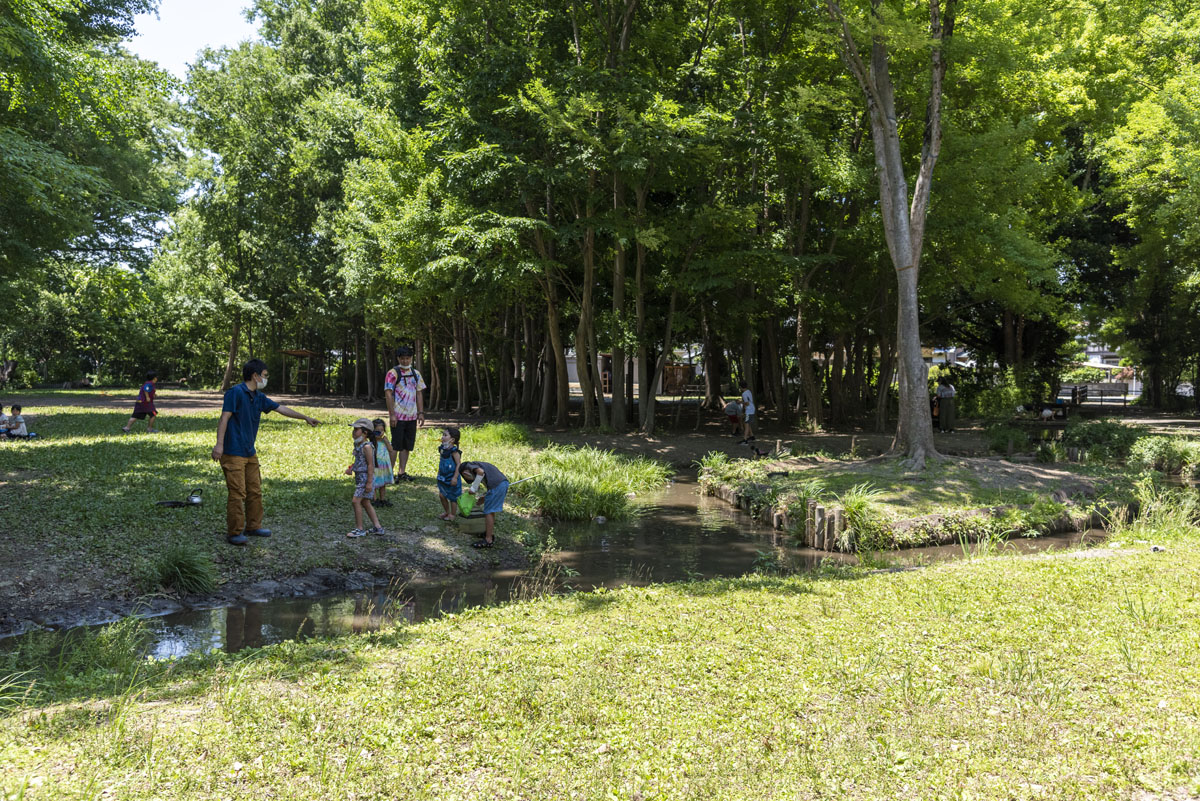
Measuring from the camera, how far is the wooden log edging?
11.0m

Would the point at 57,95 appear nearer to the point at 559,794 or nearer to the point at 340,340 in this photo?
the point at 559,794

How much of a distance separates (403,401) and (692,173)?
468 inches

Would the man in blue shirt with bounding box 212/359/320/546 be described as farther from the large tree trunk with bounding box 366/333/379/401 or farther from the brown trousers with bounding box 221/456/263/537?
the large tree trunk with bounding box 366/333/379/401

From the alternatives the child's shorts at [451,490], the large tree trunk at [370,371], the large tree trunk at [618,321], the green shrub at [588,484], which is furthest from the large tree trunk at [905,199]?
the large tree trunk at [370,371]

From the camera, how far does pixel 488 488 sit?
10.0 metres

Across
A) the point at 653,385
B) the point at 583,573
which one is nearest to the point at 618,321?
the point at 653,385

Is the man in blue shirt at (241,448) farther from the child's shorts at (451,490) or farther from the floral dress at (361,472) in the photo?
the child's shorts at (451,490)

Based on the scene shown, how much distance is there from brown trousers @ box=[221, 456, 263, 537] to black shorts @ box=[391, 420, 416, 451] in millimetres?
3195

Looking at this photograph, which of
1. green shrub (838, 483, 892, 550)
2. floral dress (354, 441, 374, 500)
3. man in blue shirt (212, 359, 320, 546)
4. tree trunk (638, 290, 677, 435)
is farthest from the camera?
tree trunk (638, 290, 677, 435)

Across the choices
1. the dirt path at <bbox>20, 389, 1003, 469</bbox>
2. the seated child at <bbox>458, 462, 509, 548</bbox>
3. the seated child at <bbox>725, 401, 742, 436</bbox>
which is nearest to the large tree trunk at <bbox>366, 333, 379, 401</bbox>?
the dirt path at <bbox>20, 389, 1003, 469</bbox>

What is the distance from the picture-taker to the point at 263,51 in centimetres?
3641

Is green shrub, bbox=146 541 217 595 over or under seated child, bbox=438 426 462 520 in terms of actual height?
under

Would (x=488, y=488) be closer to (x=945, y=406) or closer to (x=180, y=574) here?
(x=180, y=574)

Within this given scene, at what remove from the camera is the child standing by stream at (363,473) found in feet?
30.5
